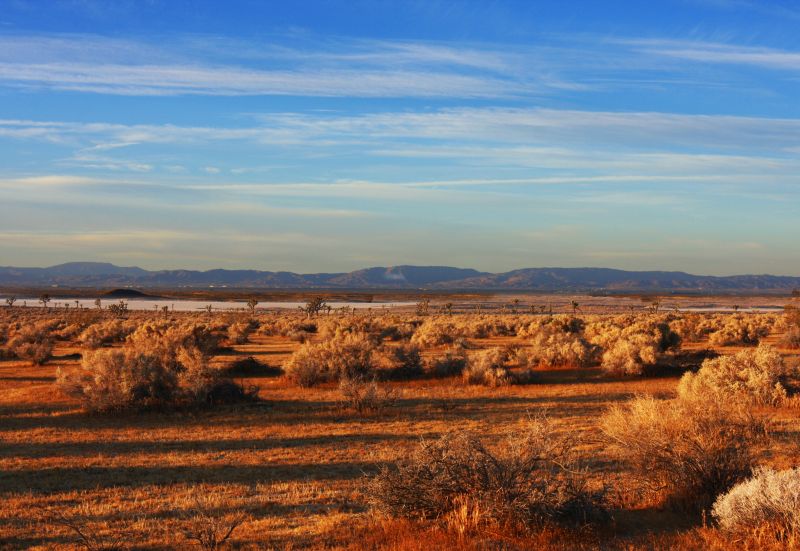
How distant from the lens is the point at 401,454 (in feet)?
39.1

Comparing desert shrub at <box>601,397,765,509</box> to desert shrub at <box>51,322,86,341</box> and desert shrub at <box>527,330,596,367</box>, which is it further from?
desert shrub at <box>51,322,86,341</box>

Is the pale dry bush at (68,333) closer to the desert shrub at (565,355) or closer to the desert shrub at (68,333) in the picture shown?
the desert shrub at (68,333)

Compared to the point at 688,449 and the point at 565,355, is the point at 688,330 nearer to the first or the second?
the point at 565,355

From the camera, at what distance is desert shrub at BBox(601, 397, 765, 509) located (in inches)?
351

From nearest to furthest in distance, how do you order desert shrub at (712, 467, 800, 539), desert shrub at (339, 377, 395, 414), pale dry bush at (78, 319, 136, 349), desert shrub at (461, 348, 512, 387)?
desert shrub at (712, 467, 800, 539)
desert shrub at (339, 377, 395, 414)
desert shrub at (461, 348, 512, 387)
pale dry bush at (78, 319, 136, 349)

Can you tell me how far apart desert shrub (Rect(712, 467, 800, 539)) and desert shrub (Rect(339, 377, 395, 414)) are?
10699 mm

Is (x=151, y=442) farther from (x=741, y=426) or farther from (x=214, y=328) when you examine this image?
(x=214, y=328)

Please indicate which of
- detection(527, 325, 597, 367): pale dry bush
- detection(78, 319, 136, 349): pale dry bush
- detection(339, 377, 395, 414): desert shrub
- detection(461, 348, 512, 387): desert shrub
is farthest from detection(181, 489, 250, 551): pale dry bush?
detection(78, 319, 136, 349): pale dry bush

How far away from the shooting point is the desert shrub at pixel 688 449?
8922 mm

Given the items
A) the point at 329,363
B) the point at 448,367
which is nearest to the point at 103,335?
the point at 329,363

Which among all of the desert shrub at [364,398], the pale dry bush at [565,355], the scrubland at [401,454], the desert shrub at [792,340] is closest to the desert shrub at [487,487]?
the scrubland at [401,454]

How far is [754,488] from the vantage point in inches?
290

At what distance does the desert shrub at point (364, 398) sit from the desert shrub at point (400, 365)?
19.9ft

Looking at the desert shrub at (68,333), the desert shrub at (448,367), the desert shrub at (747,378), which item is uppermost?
the desert shrub at (747,378)
